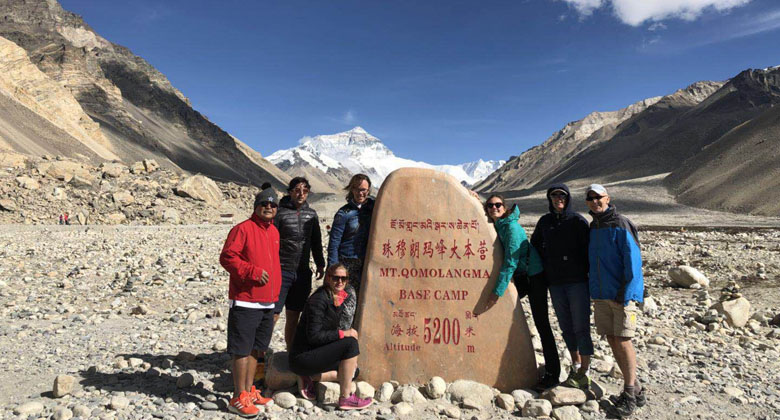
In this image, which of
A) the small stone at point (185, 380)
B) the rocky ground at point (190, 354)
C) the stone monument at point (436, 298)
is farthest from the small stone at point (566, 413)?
the small stone at point (185, 380)

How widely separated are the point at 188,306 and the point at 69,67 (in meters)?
110

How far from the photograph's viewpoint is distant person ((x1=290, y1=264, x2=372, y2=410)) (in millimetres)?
5160

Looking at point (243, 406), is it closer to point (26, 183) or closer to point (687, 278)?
point (687, 278)

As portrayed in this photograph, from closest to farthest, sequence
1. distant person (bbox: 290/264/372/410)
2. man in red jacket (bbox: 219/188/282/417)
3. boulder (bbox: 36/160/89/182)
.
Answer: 1. man in red jacket (bbox: 219/188/282/417)
2. distant person (bbox: 290/264/372/410)
3. boulder (bbox: 36/160/89/182)

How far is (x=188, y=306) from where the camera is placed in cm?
980

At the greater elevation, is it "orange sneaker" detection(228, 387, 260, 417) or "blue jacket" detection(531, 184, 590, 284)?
"blue jacket" detection(531, 184, 590, 284)

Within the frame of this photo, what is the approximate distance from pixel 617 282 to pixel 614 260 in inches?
8.7

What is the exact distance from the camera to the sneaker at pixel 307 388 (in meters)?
5.33

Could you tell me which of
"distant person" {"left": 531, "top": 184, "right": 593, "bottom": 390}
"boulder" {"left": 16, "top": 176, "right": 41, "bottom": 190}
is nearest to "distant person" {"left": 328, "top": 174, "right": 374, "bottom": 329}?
"distant person" {"left": 531, "top": 184, "right": 593, "bottom": 390}

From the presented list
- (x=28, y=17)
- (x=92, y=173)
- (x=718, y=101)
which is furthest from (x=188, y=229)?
(x=718, y=101)

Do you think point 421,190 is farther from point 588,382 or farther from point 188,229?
point 188,229

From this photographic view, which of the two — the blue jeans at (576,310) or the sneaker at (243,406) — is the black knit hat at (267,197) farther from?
the blue jeans at (576,310)

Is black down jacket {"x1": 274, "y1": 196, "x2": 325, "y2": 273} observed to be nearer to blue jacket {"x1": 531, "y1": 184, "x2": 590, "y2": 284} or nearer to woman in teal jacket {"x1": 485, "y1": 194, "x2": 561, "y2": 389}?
woman in teal jacket {"x1": 485, "y1": 194, "x2": 561, "y2": 389}

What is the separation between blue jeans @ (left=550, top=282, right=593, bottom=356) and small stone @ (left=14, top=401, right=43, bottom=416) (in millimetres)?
5333
